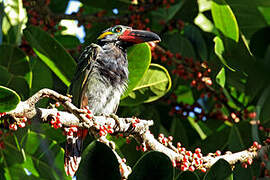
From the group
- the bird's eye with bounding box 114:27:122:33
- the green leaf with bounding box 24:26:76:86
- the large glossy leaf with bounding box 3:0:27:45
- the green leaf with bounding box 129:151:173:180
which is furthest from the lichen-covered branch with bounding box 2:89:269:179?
the bird's eye with bounding box 114:27:122:33

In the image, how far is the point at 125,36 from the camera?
3.33m

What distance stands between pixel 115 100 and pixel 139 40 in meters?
0.46

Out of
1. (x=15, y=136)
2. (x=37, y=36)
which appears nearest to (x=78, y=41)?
(x=37, y=36)

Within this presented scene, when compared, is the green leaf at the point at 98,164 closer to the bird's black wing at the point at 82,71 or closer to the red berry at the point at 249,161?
the red berry at the point at 249,161

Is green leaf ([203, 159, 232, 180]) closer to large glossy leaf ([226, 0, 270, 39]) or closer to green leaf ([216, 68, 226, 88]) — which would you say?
green leaf ([216, 68, 226, 88])

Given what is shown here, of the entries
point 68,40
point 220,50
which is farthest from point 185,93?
point 220,50

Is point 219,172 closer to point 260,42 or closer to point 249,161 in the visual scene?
point 249,161

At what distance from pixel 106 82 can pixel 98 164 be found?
175cm

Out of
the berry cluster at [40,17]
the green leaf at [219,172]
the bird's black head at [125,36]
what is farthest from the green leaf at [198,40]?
the green leaf at [219,172]

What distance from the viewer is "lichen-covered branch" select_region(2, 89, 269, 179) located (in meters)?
1.80

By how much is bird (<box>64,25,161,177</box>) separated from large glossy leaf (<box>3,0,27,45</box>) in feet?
1.50

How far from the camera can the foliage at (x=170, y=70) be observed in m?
2.55

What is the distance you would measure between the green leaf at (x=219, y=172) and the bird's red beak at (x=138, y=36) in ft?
4.43

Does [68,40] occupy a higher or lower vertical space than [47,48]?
lower
